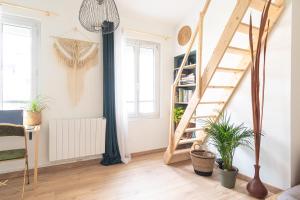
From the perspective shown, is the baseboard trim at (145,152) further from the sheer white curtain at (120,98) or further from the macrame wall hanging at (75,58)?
the macrame wall hanging at (75,58)

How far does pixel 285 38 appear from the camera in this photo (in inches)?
89.4

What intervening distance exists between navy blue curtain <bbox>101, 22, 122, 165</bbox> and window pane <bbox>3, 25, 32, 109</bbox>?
40.7 inches

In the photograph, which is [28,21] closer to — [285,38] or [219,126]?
[219,126]

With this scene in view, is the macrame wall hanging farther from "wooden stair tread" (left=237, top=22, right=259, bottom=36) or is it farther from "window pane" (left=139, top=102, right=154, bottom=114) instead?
"wooden stair tread" (left=237, top=22, right=259, bottom=36)

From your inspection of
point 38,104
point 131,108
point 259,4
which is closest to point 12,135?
point 38,104

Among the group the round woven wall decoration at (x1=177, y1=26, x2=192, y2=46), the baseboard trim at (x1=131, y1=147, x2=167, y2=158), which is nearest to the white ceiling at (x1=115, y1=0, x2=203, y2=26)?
the round woven wall decoration at (x1=177, y1=26, x2=192, y2=46)

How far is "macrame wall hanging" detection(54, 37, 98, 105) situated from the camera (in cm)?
296

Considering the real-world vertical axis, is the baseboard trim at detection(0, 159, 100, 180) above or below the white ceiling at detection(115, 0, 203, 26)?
below

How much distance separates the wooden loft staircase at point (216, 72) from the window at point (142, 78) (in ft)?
1.85

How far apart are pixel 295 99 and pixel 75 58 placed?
9.55 ft

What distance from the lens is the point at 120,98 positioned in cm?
325

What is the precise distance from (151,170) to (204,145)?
0.98m

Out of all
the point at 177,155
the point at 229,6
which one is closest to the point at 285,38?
the point at 229,6

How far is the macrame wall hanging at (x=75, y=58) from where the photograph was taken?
2.96 meters
